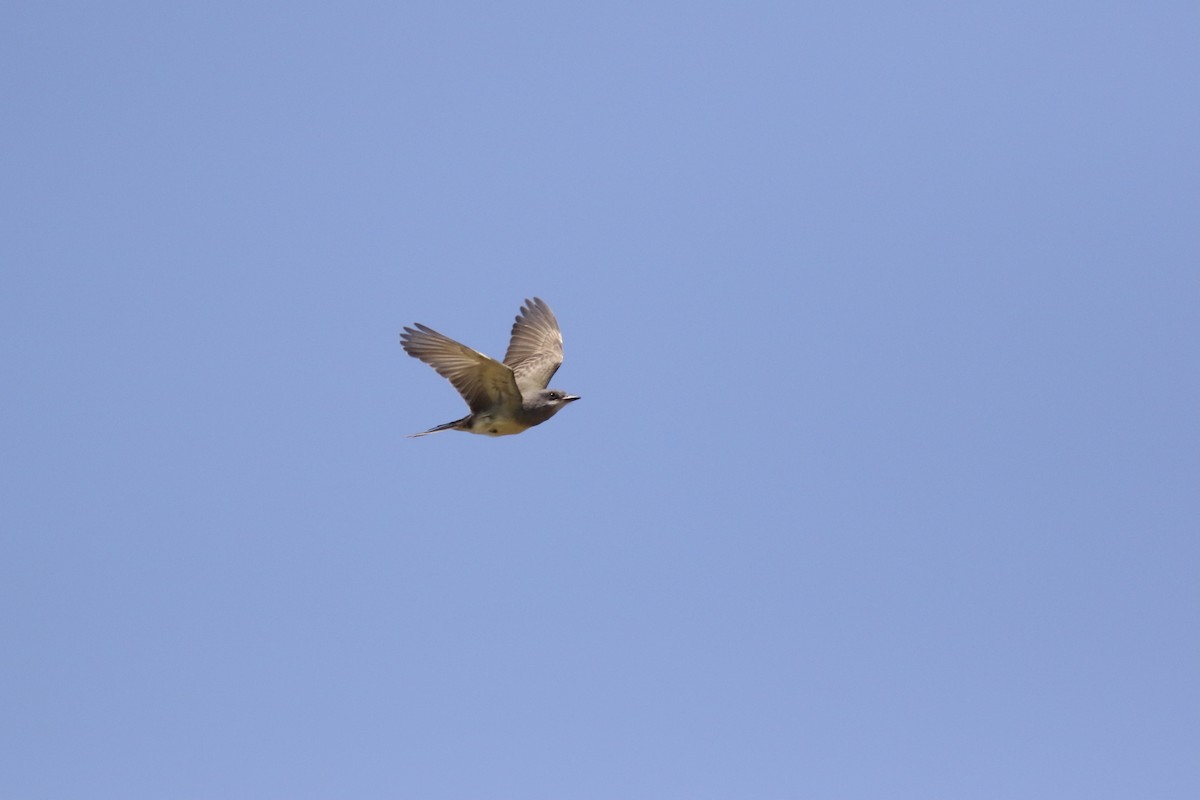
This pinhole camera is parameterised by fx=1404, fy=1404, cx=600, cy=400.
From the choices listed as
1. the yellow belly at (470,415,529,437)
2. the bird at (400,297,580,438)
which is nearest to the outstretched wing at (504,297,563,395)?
the bird at (400,297,580,438)

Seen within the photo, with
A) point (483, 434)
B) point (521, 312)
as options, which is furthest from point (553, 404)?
point (521, 312)

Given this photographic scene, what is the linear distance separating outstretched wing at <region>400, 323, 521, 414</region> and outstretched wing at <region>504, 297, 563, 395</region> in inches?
87.6

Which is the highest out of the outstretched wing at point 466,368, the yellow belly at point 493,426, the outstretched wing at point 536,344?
the outstretched wing at point 536,344

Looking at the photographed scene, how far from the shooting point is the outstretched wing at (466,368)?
1847 centimetres

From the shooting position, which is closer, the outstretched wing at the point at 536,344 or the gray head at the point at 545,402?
the gray head at the point at 545,402

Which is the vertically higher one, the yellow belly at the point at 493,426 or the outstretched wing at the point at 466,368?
the outstretched wing at the point at 466,368

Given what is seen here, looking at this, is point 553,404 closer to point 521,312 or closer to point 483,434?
point 483,434

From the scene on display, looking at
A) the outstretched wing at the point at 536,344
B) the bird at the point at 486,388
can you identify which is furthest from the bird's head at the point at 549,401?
the outstretched wing at the point at 536,344

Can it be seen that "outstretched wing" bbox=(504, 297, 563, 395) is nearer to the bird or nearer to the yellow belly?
the bird

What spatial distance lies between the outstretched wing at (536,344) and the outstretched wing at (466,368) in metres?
2.23

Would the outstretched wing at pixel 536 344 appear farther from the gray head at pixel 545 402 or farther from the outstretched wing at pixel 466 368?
the outstretched wing at pixel 466 368

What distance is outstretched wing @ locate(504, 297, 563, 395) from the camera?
72.0 ft

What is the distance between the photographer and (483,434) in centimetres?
1962

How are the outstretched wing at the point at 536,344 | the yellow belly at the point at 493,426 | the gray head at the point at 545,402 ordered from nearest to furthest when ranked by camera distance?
the yellow belly at the point at 493,426 → the gray head at the point at 545,402 → the outstretched wing at the point at 536,344
